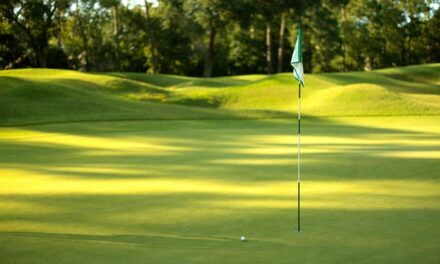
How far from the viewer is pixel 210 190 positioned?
37.6ft

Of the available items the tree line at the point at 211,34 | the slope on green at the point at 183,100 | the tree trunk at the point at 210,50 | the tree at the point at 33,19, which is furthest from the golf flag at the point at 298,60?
the tree at the point at 33,19

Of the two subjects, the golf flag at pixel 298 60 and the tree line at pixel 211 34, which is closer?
the golf flag at pixel 298 60

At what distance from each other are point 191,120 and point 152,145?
10.9m

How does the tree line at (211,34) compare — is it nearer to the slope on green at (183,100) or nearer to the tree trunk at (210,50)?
the tree trunk at (210,50)

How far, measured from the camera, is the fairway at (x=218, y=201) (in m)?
7.43

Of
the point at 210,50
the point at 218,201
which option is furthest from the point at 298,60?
the point at 210,50

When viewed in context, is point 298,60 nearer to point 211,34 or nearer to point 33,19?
point 211,34

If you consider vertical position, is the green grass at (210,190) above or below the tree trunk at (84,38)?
below

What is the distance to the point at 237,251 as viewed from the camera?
24.2 feet

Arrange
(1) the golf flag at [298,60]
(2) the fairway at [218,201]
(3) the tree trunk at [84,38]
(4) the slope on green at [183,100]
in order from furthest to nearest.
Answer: (3) the tree trunk at [84,38]
(4) the slope on green at [183,100]
(1) the golf flag at [298,60]
(2) the fairway at [218,201]

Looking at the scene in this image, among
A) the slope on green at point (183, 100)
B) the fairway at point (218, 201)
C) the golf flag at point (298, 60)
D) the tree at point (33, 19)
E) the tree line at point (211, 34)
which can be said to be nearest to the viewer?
the fairway at point (218, 201)

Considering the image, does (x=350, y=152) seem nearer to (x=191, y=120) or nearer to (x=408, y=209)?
(x=408, y=209)

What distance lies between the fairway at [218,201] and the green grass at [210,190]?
0.03 metres

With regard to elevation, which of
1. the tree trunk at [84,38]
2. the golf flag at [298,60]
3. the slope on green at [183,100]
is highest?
the tree trunk at [84,38]
